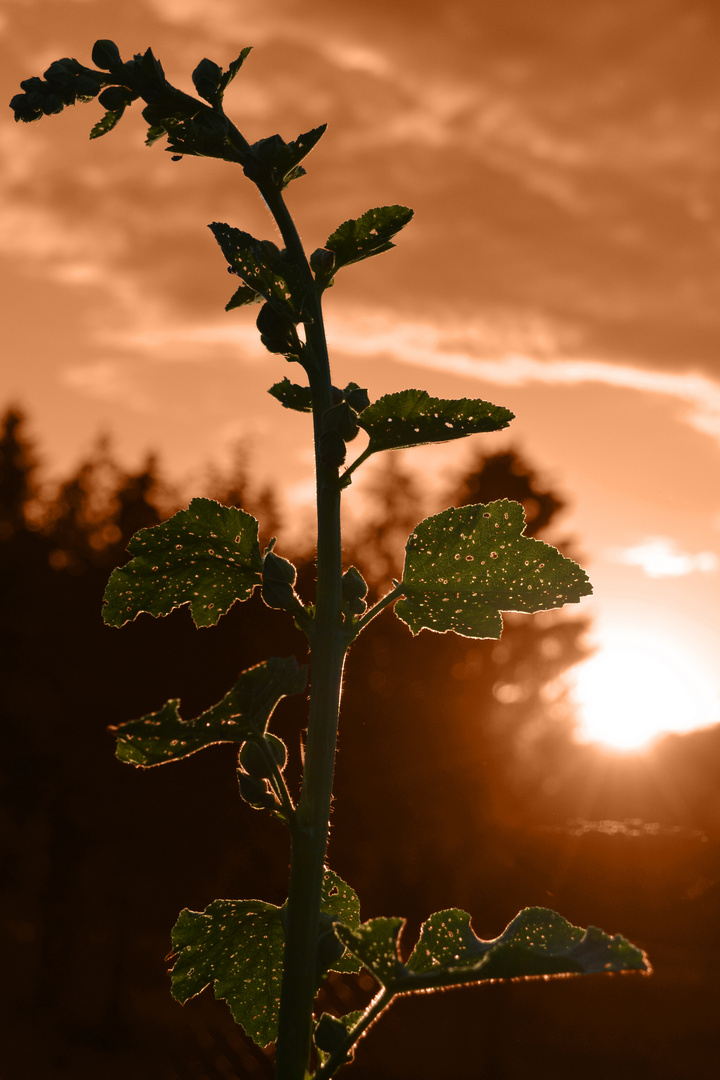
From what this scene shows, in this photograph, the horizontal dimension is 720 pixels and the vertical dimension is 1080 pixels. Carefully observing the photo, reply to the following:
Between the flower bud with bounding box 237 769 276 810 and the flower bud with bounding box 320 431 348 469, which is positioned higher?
the flower bud with bounding box 320 431 348 469

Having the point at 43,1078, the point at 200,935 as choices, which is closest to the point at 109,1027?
the point at 43,1078

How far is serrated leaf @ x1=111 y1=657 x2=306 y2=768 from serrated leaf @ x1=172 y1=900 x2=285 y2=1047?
0.57 m

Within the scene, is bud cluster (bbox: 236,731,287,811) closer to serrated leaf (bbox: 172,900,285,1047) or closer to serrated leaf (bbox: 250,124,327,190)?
serrated leaf (bbox: 172,900,285,1047)

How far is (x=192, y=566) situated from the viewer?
172 cm

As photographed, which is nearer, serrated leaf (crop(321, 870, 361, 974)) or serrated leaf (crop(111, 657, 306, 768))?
serrated leaf (crop(111, 657, 306, 768))

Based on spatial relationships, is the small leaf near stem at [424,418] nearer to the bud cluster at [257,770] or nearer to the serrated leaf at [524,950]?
the bud cluster at [257,770]

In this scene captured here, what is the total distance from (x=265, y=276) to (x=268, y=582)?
1.73ft

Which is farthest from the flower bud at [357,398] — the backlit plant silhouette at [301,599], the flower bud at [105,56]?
the flower bud at [105,56]

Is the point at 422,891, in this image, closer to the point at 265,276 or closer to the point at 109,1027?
the point at 109,1027

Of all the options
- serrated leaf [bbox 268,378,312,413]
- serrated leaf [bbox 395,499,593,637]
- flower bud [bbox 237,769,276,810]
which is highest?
serrated leaf [bbox 268,378,312,413]

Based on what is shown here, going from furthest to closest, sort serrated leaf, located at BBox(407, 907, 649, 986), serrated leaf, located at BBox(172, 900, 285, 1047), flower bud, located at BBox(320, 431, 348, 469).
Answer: serrated leaf, located at BBox(172, 900, 285, 1047), flower bud, located at BBox(320, 431, 348, 469), serrated leaf, located at BBox(407, 907, 649, 986)

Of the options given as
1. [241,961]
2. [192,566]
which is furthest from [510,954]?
[192,566]

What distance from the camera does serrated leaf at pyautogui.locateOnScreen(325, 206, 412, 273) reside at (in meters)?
1.68

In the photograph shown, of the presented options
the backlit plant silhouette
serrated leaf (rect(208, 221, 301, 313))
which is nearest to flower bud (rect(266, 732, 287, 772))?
the backlit plant silhouette
